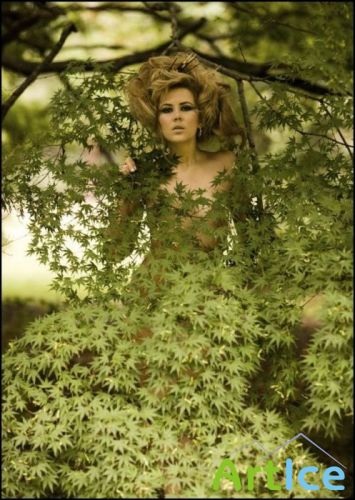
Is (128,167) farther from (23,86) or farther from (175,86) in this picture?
(23,86)

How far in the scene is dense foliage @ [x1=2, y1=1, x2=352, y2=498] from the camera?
2727mm

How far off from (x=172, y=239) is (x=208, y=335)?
0.57 m

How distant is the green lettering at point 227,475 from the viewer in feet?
8.52

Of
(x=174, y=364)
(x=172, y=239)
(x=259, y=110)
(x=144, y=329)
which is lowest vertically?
(x=174, y=364)

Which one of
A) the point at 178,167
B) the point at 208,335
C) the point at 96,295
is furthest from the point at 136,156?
the point at 208,335

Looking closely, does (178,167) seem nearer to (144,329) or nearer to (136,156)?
(136,156)

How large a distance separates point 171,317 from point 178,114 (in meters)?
1.17

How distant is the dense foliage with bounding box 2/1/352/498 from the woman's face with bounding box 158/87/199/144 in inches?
6.1

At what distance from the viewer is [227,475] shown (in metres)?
2.64

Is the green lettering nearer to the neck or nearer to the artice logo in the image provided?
the artice logo

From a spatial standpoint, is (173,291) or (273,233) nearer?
(173,291)

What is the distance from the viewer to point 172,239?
318 cm

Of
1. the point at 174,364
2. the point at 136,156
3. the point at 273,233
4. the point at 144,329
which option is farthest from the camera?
the point at 136,156

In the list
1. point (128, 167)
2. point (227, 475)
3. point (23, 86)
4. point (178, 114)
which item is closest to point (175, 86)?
point (178, 114)
